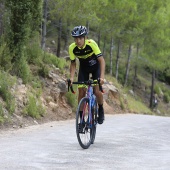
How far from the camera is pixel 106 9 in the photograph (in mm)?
27266

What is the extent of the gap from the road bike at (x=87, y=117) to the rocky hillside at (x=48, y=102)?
3146mm

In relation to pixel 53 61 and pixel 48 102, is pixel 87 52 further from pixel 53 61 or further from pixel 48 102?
pixel 53 61

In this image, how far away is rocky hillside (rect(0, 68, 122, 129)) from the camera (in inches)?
465

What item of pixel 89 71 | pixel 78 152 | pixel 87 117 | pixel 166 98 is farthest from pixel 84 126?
pixel 166 98

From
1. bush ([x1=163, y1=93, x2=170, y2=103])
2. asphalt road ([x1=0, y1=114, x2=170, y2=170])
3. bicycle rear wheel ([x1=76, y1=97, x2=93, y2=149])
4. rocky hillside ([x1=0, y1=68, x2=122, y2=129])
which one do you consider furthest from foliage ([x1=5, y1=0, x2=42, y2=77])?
bush ([x1=163, y1=93, x2=170, y2=103])

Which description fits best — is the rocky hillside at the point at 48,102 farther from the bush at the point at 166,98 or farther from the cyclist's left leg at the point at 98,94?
the bush at the point at 166,98

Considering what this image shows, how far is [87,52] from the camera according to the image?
8297mm

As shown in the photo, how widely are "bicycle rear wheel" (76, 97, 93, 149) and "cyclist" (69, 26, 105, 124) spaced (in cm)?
47

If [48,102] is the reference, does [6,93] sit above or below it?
above

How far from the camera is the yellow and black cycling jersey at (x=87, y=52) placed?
8.27m

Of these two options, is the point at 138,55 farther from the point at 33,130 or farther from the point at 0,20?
the point at 33,130

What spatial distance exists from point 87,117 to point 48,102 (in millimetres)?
6866

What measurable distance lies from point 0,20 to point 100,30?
1347 centimetres

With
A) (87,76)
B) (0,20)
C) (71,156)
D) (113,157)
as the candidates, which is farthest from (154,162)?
(0,20)
